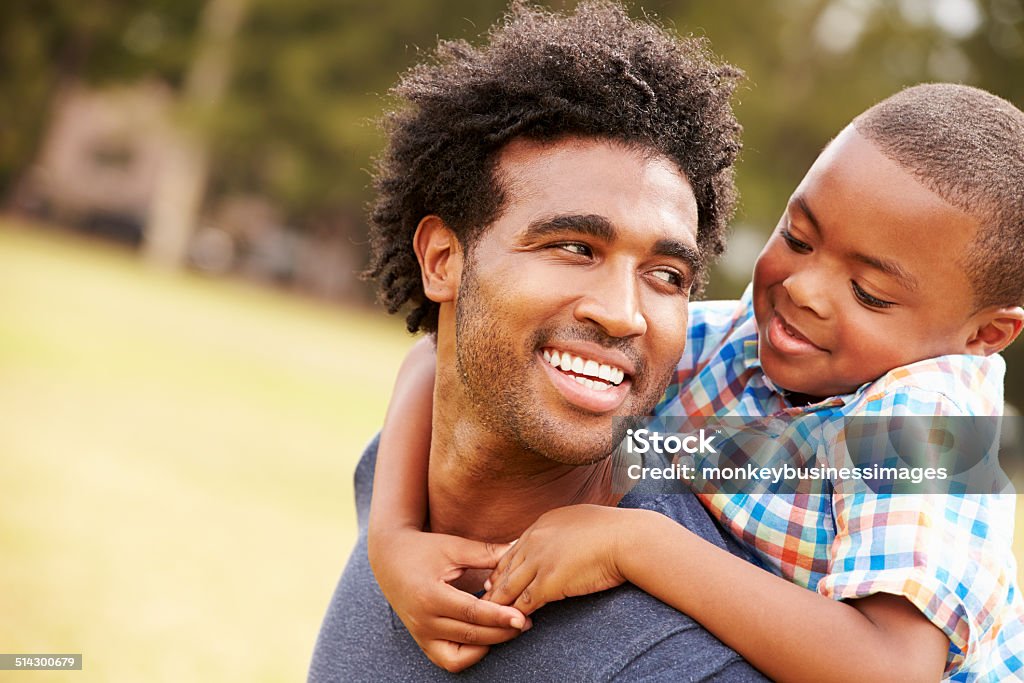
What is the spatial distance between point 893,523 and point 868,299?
0.84 meters

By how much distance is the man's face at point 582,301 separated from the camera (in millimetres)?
2477

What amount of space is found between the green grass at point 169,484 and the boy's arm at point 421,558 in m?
3.67

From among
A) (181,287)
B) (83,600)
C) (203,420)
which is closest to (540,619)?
Answer: (83,600)

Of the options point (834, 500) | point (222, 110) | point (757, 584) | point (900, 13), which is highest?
point (900, 13)

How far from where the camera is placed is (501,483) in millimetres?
2758

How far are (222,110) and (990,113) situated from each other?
127 feet

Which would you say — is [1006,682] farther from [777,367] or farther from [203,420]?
[203,420]

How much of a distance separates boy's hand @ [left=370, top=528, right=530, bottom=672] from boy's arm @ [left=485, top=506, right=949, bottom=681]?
6cm

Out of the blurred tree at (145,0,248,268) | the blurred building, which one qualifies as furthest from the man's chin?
the blurred building

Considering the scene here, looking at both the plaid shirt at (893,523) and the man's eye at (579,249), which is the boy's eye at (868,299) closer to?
the plaid shirt at (893,523)

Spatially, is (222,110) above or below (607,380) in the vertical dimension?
above

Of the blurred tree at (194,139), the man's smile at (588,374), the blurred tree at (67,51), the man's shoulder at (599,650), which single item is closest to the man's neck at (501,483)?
the man's smile at (588,374)

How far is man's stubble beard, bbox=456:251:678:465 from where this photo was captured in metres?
2.48

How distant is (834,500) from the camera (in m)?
2.40
